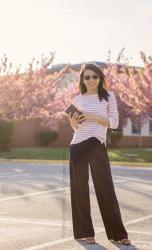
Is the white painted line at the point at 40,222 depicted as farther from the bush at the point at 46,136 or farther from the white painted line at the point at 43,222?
the bush at the point at 46,136

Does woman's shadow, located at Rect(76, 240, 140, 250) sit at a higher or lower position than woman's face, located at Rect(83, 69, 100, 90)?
lower

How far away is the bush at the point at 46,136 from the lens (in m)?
47.9

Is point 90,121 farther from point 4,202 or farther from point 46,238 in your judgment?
point 4,202

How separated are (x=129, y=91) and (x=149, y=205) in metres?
25.4

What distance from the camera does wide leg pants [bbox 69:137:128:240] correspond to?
664cm

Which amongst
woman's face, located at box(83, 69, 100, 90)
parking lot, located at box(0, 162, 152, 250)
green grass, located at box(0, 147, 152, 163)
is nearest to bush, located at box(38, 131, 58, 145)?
green grass, located at box(0, 147, 152, 163)

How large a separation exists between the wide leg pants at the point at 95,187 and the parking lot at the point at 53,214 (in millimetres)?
193

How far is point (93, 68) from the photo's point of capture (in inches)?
270

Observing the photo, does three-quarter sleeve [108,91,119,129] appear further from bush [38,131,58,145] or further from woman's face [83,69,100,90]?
bush [38,131,58,145]

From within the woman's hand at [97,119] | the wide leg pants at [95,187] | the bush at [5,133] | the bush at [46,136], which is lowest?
the bush at [46,136]

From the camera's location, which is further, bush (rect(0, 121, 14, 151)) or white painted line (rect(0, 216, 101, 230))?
bush (rect(0, 121, 14, 151))

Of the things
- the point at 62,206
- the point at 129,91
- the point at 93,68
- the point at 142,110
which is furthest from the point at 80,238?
the point at 129,91

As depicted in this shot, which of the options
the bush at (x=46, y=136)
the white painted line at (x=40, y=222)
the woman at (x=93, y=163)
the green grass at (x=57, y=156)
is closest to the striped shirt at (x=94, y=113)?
the woman at (x=93, y=163)

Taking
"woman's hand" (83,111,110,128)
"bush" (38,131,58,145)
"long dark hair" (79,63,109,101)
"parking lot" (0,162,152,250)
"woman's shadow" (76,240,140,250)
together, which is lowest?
"bush" (38,131,58,145)
